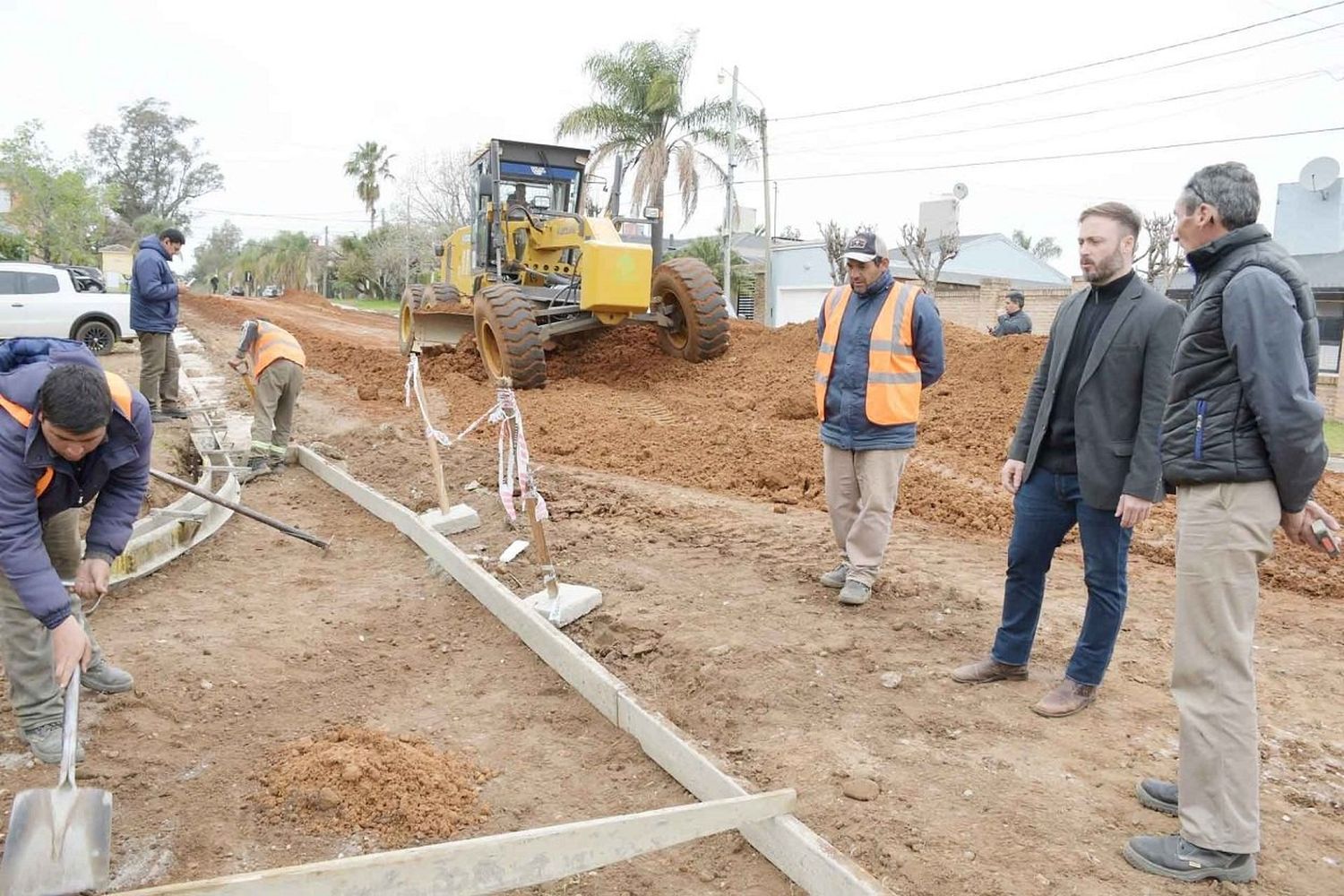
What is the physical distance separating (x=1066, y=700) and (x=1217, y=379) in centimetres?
156

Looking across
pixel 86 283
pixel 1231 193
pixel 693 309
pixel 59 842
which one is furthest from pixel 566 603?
pixel 86 283

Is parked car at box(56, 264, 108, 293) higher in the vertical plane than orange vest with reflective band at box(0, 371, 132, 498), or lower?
higher

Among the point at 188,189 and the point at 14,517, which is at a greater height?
the point at 188,189

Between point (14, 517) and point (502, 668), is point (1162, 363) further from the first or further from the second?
point (14, 517)

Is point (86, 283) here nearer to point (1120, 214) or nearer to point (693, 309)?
point (693, 309)

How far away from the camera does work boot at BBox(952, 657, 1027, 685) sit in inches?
163

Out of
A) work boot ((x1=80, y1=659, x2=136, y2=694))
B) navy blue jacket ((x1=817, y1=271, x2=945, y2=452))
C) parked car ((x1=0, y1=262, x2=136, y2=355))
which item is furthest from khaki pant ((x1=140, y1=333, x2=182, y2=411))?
navy blue jacket ((x1=817, y1=271, x2=945, y2=452))

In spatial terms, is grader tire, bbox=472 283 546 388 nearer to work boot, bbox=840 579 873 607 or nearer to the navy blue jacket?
the navy blue jacket

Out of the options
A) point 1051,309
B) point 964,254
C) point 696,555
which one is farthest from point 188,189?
point 696,555

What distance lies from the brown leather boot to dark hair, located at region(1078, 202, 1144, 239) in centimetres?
172

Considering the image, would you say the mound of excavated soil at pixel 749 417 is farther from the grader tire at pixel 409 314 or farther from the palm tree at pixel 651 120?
the palm tree at pixel 651 120

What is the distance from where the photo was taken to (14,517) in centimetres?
315

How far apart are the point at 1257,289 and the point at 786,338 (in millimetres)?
11533

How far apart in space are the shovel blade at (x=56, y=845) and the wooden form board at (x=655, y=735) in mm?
1773
